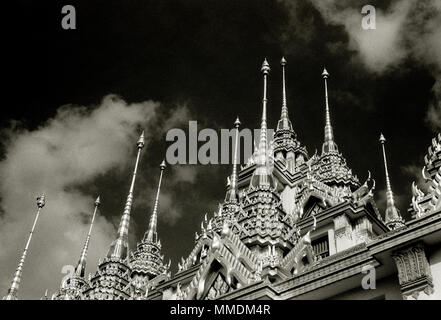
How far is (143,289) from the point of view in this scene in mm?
35188

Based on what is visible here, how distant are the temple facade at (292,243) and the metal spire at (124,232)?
72 mm

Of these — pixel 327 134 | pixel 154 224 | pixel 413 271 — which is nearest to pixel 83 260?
pixel 154 224

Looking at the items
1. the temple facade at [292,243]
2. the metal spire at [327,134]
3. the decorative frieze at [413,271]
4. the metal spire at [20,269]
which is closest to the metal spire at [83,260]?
the temple facade at [292,243]

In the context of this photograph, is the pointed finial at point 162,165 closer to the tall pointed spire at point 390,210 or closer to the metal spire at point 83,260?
the metal spire at point 83,260

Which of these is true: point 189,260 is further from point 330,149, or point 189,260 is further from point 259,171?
point 330,149

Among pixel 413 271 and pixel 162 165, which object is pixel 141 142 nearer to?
pixel 162 165

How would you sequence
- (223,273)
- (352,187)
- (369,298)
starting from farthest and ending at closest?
(352,187), (223,273), (369,298)

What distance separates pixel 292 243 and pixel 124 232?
16.1 m

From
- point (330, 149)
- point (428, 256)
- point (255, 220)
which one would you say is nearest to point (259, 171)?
point (255, 220)

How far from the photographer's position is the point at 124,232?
121 ft

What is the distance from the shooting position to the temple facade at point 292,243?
13.9m

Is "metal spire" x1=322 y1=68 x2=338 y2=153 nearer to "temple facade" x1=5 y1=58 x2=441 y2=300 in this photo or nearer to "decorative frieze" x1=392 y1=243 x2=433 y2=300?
"temple facade" x1=5 y1=58 x2=441 y2=300

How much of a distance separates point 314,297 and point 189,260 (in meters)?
18.1

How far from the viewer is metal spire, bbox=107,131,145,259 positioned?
35.5 metres
